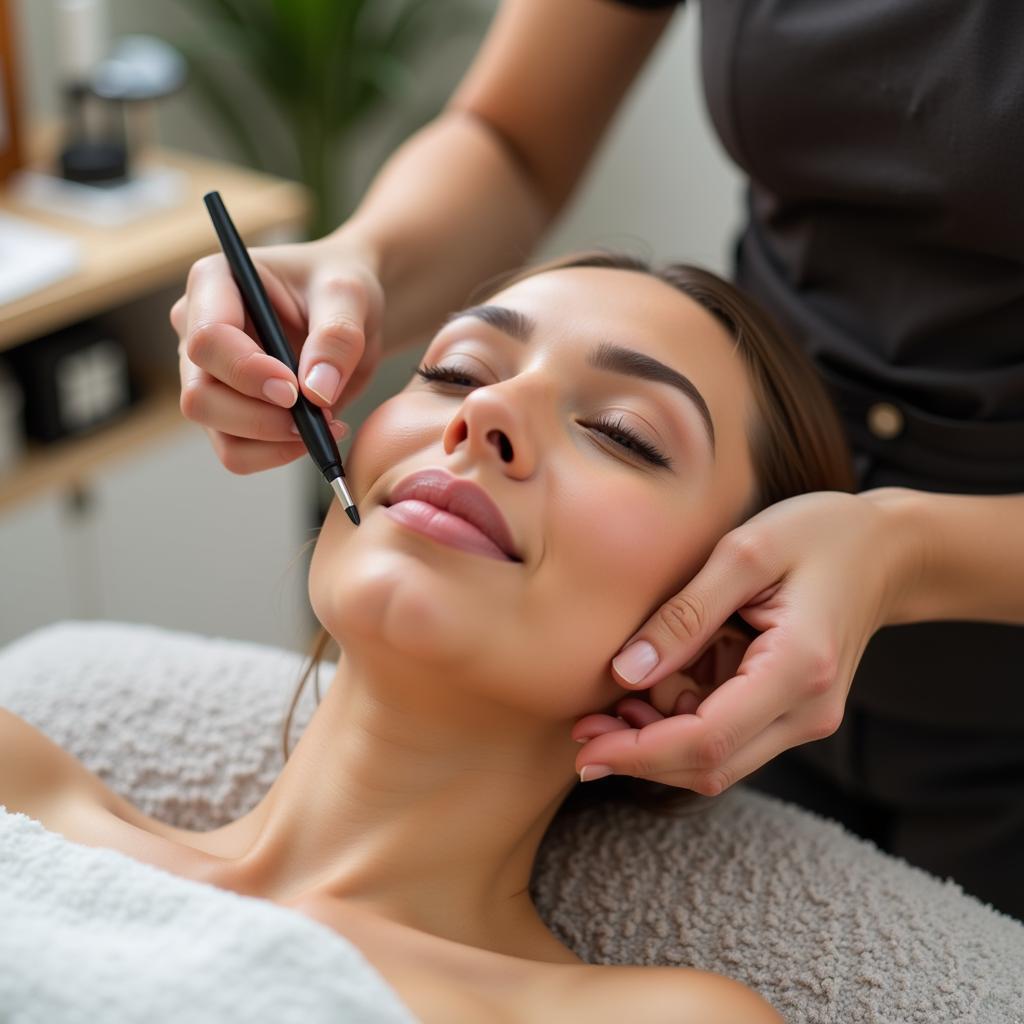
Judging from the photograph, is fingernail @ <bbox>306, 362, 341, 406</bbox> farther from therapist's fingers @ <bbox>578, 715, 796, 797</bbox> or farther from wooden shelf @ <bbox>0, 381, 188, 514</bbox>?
wooden shelf @ <bbox>0, 381, 188, 514</bbox>

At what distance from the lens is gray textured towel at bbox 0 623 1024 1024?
3.15 feet

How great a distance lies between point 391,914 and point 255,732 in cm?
32

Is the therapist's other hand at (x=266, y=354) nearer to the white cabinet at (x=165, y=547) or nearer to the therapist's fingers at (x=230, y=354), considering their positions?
the therapist's fingers at (x=230, y=354)

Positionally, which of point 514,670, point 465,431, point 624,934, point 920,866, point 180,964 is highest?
point 465,431

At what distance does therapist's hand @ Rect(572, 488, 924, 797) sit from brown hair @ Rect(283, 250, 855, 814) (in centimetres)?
13

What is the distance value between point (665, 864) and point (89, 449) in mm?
Result: 1217

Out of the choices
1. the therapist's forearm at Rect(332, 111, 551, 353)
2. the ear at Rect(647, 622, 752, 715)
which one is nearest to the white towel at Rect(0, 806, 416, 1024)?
the ear at Rect(647, 622, 752, 715)

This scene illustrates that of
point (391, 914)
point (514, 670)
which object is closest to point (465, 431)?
point (514, 670)

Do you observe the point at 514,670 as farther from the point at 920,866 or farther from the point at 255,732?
the point at 920,866

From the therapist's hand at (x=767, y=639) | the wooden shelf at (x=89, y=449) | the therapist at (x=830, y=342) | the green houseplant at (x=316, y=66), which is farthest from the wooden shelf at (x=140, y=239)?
the therapist's hand at (x=767, y=639)

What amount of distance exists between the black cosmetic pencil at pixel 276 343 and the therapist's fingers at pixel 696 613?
8.3 inches

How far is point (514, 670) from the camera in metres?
0.84

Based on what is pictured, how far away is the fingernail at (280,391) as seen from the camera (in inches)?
35.4

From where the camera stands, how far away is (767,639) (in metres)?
0.80
